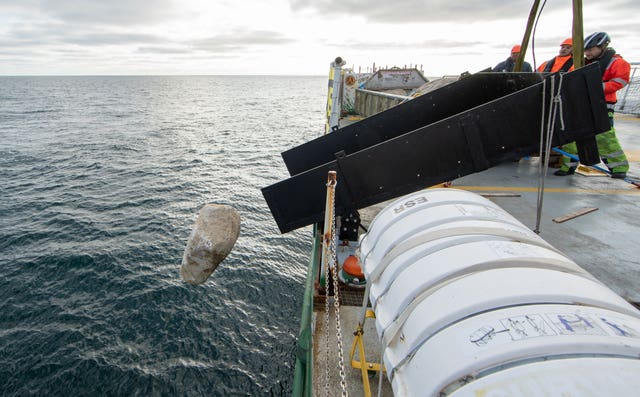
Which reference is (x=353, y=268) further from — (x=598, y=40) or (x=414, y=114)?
(x=598, y=40)

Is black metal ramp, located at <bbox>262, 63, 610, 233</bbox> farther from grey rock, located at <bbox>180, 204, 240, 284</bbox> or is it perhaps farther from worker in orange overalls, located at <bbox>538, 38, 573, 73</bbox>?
grey rock, located at <bbox>180, 204, 240, 284</bbox>

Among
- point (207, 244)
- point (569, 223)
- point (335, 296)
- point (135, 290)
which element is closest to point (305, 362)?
point (335, 296)

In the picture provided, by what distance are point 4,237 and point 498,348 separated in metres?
15.5

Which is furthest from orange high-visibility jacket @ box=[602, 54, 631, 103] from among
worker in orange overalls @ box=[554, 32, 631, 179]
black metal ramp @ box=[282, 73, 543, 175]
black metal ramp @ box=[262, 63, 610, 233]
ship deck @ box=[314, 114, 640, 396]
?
black metal ramp @ box=[262, 63, 610, 233]

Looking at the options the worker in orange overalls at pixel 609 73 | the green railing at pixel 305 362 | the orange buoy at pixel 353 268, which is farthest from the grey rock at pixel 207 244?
the worker in orange overalls at pixel 609 73

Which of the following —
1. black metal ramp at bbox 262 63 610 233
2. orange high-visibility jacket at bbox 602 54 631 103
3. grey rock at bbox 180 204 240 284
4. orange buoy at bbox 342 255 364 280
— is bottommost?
grey rock at bbox 180 204 240 284

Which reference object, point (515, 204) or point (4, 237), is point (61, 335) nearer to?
point (4, 237)

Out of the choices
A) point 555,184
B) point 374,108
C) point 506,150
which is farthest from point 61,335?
point 374,108

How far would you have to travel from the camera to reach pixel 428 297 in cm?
201

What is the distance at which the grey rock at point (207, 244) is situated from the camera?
31.6 feet

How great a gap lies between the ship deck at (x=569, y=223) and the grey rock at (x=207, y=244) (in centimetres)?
504

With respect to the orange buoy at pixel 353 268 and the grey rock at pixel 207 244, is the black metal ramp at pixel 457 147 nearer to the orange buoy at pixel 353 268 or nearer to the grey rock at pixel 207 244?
the orange buoy at pixel 353 268

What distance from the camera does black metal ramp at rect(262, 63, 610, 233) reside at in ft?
12.7

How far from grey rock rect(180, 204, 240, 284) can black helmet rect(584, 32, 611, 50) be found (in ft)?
31.1
